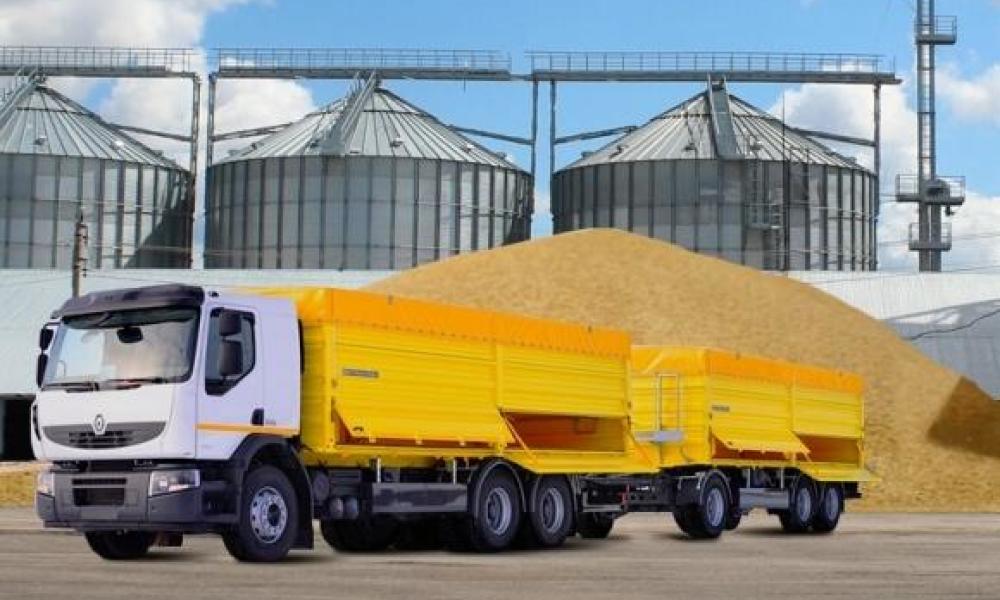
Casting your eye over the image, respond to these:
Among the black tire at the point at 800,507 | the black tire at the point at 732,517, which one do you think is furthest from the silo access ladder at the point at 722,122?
the black tire at the point at 732,517

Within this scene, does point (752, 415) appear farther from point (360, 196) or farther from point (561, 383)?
point (360, 196)

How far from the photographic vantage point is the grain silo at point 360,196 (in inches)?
3162

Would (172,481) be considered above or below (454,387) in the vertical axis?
below

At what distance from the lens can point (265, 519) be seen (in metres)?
19.3

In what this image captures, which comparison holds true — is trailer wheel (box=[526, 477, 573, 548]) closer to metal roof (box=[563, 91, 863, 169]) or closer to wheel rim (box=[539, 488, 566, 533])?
wheel rim (box=[539, 488, 566, 533])

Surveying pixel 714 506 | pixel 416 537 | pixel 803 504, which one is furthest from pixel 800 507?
pixel 416 537

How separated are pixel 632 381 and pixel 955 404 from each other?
27.6 m

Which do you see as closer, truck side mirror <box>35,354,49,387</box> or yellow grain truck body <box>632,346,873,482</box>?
truck side mirror <box>35,354,49,387</box>

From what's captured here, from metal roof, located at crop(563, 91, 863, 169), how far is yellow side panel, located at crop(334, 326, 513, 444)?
59.9 meters

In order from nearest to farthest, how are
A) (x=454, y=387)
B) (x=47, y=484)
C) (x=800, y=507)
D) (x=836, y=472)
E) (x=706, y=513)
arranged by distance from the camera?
(x=47, y=484)
(x=454, y=387)
(x=706, y=513)
(x=800, y=507)
(x=836, y=472)

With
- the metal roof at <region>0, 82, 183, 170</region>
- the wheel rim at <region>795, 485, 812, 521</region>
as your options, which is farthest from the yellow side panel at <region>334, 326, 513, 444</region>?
the metal roof at <region>0, 82, 183, 170</region>

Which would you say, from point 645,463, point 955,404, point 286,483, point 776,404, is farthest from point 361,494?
point 955,404

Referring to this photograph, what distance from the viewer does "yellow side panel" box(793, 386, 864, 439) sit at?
33.9 m

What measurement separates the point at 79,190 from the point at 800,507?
59047 millimetres
